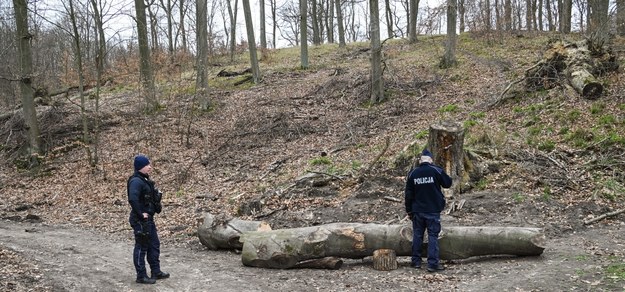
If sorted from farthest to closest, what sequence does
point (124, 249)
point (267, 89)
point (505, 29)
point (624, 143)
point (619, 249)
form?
point (505, 29) < point (267, 89) < point (624, 143) < point (124, 249) < point (619, 249)

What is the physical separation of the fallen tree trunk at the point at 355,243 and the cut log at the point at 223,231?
0.93 m

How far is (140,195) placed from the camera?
721 cm

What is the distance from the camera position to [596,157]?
436 inches

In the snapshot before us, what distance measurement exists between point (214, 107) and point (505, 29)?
2034 cm

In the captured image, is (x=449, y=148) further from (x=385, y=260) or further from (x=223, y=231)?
(x=223, y=231)

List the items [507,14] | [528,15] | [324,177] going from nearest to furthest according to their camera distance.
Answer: [324,177], [507,14], [528,15]

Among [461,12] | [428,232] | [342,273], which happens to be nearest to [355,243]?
[342,273]

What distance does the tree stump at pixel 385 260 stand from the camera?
7.64 meters

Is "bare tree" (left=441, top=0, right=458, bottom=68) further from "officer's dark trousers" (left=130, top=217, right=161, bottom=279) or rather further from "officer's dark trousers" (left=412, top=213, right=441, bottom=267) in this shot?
"officer's dark trousers" (left=130, top=217, right=161, bottom=279)

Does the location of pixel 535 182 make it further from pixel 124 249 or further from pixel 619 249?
pixel 124 249

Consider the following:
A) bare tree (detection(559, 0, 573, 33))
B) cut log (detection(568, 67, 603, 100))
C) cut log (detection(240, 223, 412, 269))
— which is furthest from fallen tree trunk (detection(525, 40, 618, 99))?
bare tree (detection(559, 0, 573, 33))

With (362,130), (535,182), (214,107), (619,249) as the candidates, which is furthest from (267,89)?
(619,249)

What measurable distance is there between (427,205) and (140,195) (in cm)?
442

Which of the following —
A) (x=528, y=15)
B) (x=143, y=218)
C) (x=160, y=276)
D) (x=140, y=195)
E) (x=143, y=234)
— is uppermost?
(x=528, y=15)
